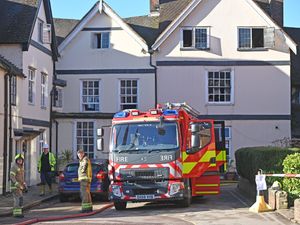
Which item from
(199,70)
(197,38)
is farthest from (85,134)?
(197,38)

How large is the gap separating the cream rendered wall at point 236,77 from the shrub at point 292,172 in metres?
15.6

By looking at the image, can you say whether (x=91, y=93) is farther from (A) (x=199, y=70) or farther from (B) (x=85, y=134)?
(A) (x=199, y=70)

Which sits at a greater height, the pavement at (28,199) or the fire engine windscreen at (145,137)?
the fire engine windscreen at (145,137)

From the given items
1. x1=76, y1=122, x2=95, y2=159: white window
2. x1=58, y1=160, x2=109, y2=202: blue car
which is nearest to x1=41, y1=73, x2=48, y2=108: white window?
x1=76, y1=122, x2=95, y2=159: white window

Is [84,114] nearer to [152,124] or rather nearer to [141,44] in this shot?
[141,44]

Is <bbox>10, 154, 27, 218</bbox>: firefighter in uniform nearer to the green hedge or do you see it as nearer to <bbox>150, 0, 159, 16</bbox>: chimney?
the green hedge

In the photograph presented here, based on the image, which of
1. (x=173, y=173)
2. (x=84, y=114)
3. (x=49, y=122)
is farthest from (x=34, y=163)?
(x=173, y=173)

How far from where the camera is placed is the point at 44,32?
94.8ft

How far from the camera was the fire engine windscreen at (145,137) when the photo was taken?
1758 cm

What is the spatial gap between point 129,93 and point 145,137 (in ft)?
49.5

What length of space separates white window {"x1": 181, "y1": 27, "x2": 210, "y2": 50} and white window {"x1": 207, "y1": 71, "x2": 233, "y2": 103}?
5.33ft

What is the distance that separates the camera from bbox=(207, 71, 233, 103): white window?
3244 centimetres

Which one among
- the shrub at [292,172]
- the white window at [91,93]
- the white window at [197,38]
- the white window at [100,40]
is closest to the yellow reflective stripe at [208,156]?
the shrub at [292,172]

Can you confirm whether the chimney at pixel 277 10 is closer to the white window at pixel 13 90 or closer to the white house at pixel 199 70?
the white house at pixel 199 70
